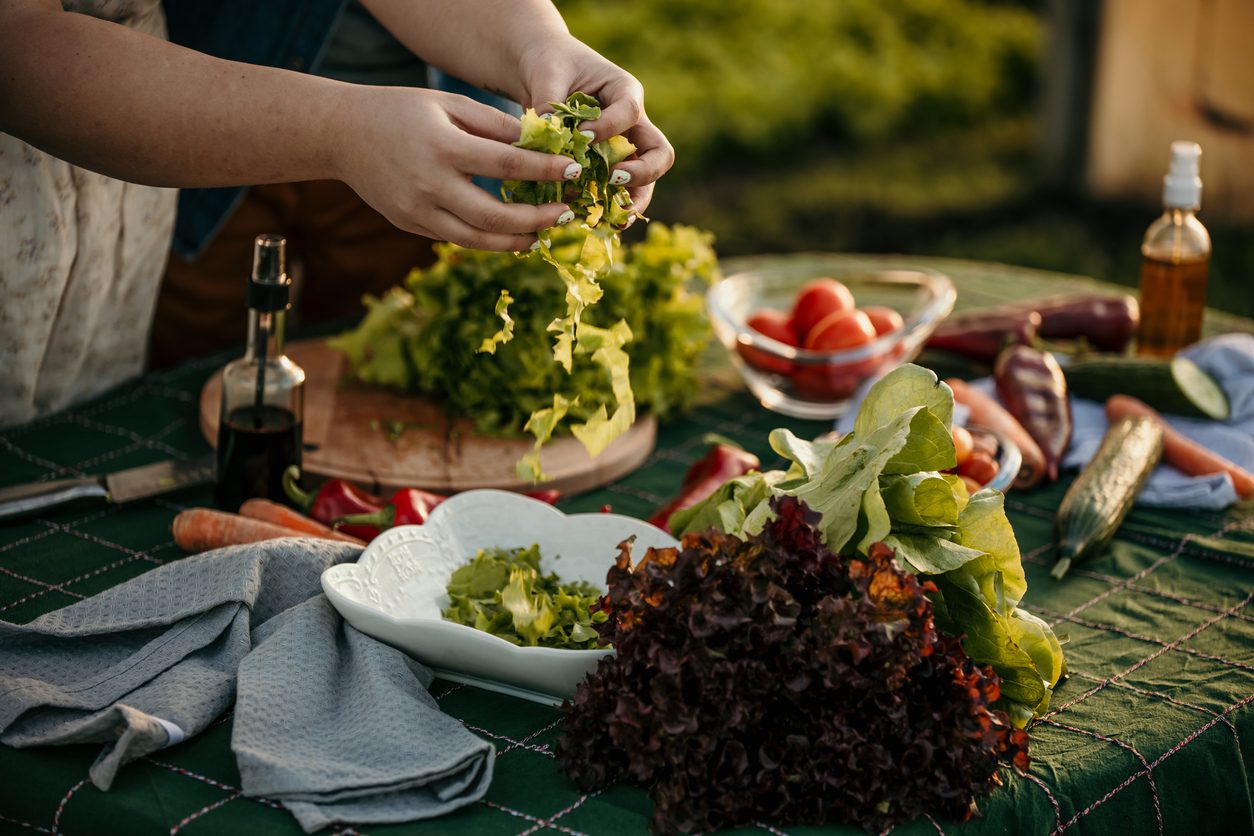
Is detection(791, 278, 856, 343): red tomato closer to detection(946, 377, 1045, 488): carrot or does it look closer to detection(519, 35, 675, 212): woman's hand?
detection(946, 377, 1045, 488): carrot

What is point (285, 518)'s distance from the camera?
93.5 inches

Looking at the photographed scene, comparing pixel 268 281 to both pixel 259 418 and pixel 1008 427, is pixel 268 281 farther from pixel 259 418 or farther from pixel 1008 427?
pixel 1008 427

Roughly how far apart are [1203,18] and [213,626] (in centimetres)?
783

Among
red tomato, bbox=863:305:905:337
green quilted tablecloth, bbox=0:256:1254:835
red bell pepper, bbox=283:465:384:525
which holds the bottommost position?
green quilted tablecloth, bbox=0:256:1254:835

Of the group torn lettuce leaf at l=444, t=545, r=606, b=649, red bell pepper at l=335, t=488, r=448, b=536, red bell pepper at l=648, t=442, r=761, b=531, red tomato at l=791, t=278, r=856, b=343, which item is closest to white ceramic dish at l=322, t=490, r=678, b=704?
torn lettuce leaf at l=444, t=545, r=606, b=649

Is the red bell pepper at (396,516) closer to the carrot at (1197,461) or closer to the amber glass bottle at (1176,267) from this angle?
the carrot at (1197,461)

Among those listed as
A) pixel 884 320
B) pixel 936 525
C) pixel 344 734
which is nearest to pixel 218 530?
pixel 344 734

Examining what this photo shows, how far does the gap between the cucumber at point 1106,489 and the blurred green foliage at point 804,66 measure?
26.9 feet

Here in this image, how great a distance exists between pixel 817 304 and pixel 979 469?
861 millimetres

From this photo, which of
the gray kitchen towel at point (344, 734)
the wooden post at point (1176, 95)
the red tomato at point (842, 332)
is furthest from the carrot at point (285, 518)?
the wooden post at point (1176, 95)

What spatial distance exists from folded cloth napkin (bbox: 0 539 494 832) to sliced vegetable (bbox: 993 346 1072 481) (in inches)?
60.3

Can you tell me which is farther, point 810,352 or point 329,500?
point 810,352

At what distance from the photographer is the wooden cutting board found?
2.68m

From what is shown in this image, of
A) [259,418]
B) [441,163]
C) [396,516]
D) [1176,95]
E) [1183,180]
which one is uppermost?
[441,163]
